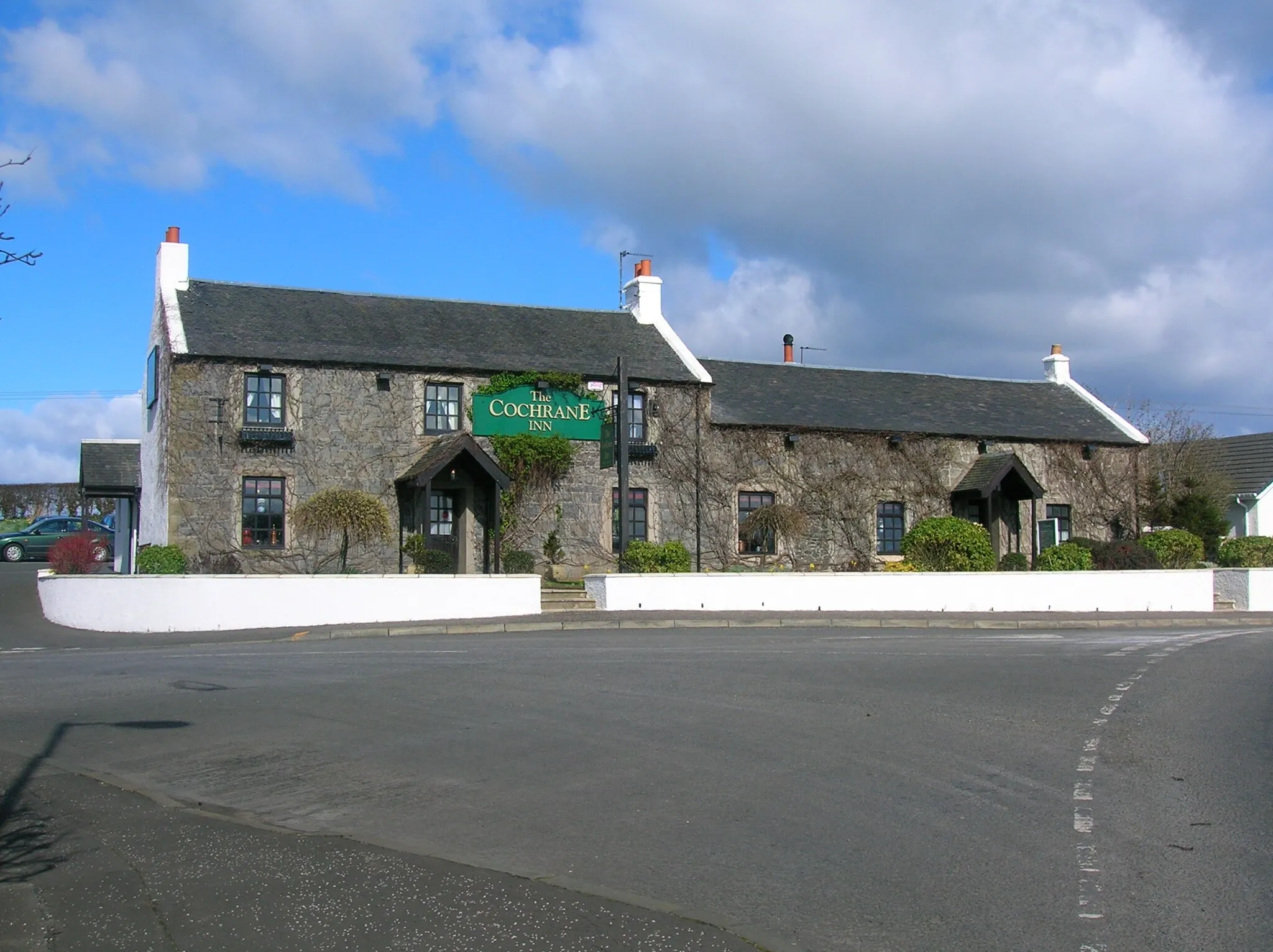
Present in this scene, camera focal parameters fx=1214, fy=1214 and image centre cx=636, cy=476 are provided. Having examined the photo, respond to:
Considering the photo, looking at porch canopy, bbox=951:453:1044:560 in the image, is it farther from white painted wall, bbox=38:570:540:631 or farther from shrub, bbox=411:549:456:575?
white painted wall, bbox=38:570:540:631

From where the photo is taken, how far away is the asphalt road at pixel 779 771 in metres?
5.91

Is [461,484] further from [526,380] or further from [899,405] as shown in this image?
[899,405]

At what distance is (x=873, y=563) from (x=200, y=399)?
17.2m

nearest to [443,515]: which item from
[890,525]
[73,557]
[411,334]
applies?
[411,334]

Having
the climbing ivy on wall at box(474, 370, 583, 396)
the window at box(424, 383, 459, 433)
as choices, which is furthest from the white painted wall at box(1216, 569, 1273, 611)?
the window at box(424, 383, 459, 433)

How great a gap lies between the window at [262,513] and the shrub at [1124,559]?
63.8ft

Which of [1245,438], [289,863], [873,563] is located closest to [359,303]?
[873,563]

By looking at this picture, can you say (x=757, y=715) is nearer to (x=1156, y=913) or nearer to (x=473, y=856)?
(x=473, y=856)

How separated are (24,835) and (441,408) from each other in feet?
71.2

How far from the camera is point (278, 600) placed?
21.5 m

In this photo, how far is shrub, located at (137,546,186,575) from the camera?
24.1 meters

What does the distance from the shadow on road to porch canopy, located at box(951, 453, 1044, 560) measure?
88.4ft

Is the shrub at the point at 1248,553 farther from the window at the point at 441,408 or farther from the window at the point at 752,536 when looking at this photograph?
the window at the point at 441,408

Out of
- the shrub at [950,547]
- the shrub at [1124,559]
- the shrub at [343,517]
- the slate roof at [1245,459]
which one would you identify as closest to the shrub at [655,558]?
the shrub at [343,517]
